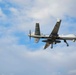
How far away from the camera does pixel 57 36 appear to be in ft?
425

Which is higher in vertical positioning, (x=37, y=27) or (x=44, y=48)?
(x=37, y=27)

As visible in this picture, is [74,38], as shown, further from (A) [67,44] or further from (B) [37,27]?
(B) [37,27]

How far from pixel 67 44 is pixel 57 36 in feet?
16.4

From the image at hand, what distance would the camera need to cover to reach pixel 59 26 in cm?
12375

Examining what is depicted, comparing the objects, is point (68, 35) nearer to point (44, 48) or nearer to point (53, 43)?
point (53, 43)

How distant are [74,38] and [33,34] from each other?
635 inches

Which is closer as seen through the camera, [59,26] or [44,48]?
[59,26]

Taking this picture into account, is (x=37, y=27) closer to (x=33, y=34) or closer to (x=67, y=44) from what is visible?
(x=33, y=34)

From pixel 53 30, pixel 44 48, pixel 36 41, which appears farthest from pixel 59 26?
pixel 44 48

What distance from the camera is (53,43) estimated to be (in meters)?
131

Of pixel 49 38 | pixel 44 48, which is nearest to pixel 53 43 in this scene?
pixel 49 38

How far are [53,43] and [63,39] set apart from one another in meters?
4.26

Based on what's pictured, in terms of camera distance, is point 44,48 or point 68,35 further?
point 44,48

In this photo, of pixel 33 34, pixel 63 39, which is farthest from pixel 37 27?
pixel 63 39
